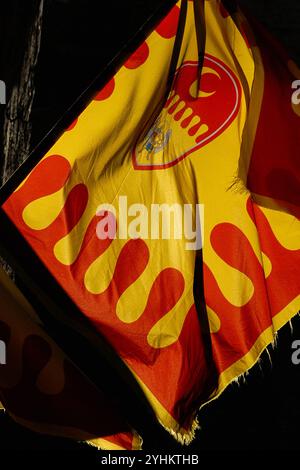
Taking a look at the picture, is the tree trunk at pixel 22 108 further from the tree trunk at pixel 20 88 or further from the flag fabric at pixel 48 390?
the flag fabric at pixel 48 390

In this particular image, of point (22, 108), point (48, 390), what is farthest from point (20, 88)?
point (48, 390)

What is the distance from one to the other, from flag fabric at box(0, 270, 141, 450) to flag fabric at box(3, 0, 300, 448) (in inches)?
10.6

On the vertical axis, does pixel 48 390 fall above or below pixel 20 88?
below

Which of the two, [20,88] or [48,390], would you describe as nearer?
[48,390]

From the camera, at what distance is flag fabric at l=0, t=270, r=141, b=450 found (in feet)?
17.2

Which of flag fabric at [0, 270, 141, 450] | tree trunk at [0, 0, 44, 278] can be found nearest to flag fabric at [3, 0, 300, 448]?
flag fabric at [0, 270, 141, 450]

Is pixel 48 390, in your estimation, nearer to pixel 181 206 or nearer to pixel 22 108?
pixel 181 206

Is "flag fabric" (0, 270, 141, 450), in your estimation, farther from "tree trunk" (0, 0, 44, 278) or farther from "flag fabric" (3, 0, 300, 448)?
"tree trunk" (0, 0, 44, 278)

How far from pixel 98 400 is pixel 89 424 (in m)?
0.14

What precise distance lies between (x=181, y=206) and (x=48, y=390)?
1224mm

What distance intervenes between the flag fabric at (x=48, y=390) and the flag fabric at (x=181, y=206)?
27 centimetres

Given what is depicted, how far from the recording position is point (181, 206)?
5.32 m
